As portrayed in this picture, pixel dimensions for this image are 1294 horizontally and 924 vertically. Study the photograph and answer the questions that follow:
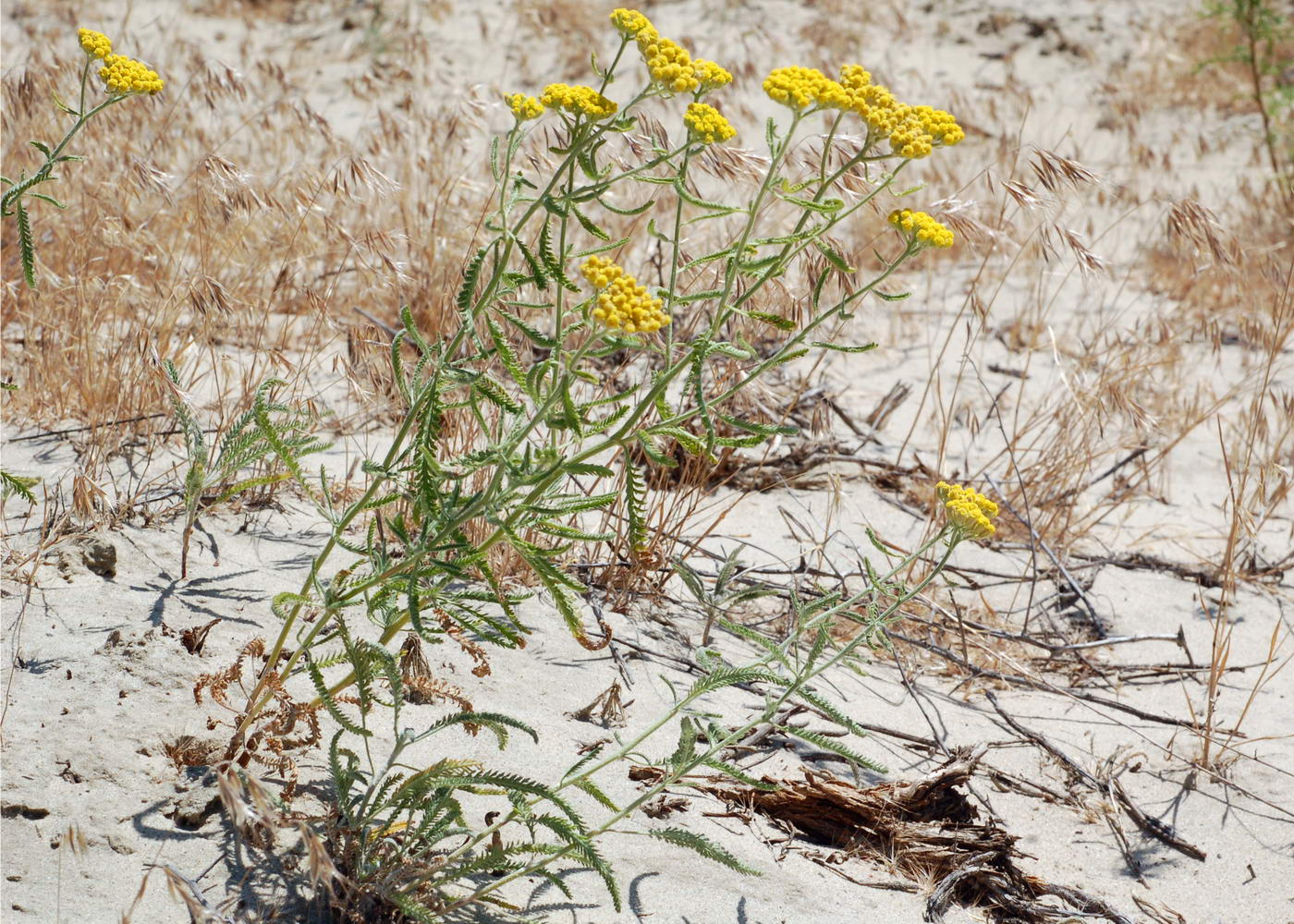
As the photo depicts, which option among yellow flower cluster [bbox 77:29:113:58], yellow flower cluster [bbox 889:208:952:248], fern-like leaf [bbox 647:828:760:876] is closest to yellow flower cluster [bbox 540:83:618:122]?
yellow flower cluster [bbox 889:208:952:248]

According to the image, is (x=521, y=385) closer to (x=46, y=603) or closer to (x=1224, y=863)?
(x=46, y=603)

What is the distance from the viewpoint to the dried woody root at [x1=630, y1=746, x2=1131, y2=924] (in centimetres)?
200

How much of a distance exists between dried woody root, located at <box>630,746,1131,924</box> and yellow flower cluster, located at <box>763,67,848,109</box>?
1227 mm

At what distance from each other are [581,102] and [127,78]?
2.93ft

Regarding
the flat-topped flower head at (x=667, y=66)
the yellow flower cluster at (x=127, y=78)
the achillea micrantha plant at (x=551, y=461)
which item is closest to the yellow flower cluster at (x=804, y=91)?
the achillea micrantha plant at (x=551, y=461)

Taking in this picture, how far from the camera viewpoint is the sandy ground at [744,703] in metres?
1.73

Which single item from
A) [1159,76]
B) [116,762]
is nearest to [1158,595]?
[116,762]

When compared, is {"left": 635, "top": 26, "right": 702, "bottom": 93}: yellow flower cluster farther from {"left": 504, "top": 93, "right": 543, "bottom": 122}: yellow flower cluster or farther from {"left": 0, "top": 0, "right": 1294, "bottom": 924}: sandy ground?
{"left": 0, "top": 0, "right": 1294, "bottom": 924}: sandy ground

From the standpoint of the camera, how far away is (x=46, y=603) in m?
2.08

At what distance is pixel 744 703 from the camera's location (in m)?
2.39

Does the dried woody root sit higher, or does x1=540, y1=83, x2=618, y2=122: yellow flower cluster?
x1=540, y1=83, x2=618, y2=122: yellow flower cluster

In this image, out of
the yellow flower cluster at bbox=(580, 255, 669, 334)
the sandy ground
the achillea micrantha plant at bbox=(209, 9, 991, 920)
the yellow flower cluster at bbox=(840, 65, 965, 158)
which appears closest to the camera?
the yellow flower cluster at bbox=(580, 255, 669, 334)

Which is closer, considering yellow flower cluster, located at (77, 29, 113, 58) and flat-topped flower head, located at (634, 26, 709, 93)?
flat-topped flower head, located at (634, 26, 709, 93)

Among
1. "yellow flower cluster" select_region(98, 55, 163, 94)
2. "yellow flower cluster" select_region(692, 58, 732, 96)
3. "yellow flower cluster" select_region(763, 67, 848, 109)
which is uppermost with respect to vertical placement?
"yellow flower cluster" select_region(763, 67, 848, 109)
